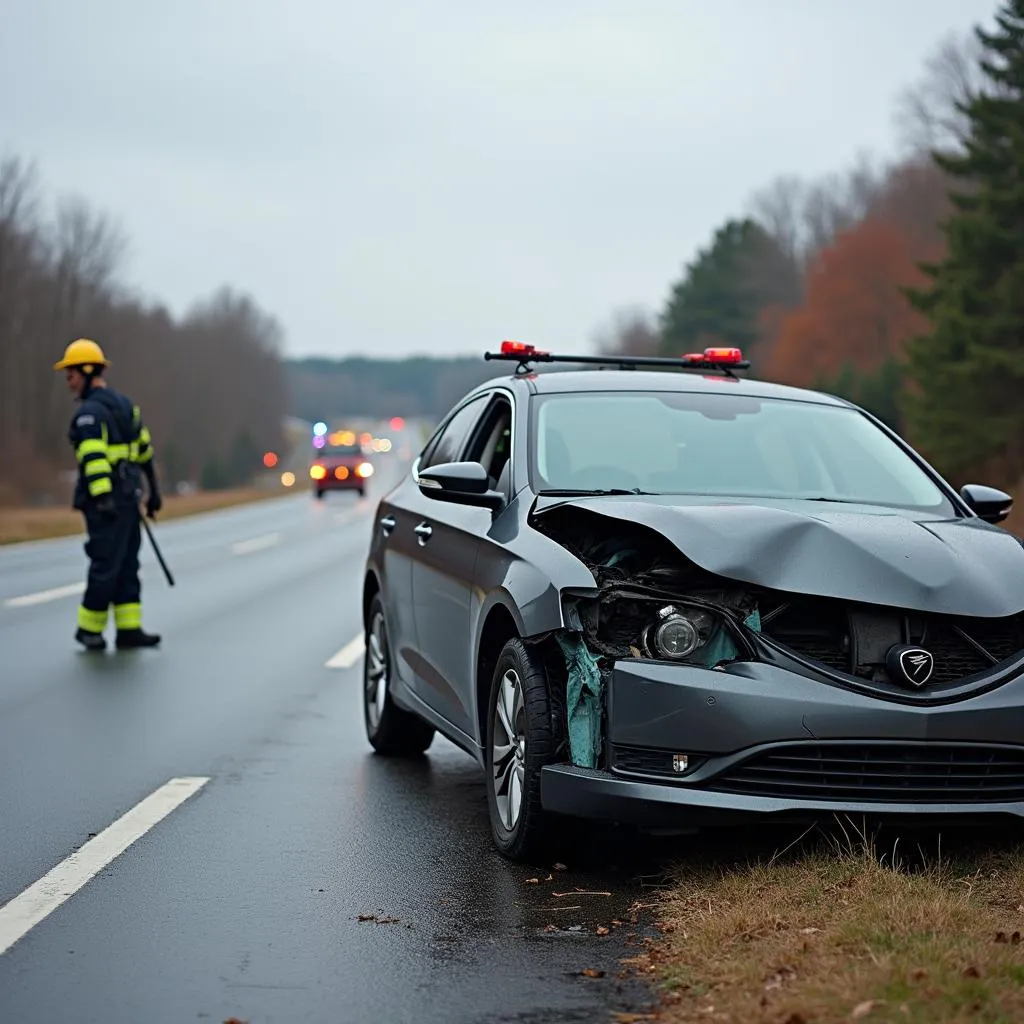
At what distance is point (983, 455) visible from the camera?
144ft

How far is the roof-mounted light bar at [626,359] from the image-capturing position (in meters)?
8.03

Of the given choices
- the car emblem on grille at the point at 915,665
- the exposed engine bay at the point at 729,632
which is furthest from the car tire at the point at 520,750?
the car emblem on grille at the point at 915,665

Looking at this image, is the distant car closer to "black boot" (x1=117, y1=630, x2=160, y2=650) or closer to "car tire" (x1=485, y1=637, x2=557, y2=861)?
"black boot" (x1=117, y1=630, x2=160, y2=650)

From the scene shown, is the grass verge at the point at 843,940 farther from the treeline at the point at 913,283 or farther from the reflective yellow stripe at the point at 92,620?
the treeline at the point at 913,283

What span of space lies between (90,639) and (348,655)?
1.86 metres

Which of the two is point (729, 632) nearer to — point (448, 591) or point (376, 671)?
point (448, 591)

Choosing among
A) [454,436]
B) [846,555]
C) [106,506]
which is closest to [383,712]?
[454,436]

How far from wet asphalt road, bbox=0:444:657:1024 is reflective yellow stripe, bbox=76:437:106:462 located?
1.65m

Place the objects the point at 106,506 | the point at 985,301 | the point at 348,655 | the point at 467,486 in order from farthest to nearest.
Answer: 1. the point at 985,301
2. the point at 348,655
3. the point at 106,506
4. the point at 467,486

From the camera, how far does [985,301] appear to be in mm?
42250

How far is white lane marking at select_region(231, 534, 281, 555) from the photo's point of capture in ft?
90.3

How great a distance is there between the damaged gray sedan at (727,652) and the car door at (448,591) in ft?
0.13

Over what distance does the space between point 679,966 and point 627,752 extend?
95 centimetres

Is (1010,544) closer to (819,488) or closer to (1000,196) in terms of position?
(819,488)
